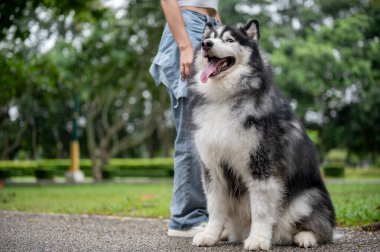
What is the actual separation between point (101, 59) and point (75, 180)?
20.9ft

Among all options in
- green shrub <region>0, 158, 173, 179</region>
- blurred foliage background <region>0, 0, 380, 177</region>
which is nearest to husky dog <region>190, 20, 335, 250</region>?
blurred foliage background <region>0, 0, 380, 177</region>

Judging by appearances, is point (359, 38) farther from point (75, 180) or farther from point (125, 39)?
point (75, 180)

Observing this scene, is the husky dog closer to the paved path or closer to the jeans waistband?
the paved path

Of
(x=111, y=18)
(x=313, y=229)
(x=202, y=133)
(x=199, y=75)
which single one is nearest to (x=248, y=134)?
(x=202, y=133)

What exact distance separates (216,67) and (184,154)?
1.27 metres

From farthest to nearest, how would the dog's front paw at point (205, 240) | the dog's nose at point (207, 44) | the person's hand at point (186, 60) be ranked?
the person's hand at point (186, 60), the dog's front paw at point (205, 240), the dog's nose at point (207, 44)

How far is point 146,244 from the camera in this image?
4348mm

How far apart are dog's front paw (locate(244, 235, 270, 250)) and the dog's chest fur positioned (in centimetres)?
62

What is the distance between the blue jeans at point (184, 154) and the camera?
502 centimetres

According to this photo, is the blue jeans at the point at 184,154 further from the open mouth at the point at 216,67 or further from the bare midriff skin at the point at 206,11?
the open mouth at the point at 216,67

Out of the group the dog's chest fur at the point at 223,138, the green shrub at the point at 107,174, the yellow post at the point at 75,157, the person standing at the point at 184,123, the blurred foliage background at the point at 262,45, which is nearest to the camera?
the dog's chest fur at the point at 223,138

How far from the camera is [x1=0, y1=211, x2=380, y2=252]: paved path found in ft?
13.4

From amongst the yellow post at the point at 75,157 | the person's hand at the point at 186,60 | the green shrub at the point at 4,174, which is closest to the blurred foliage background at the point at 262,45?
the yellow post at the point at 75,157

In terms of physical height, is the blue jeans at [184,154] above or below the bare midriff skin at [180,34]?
below
